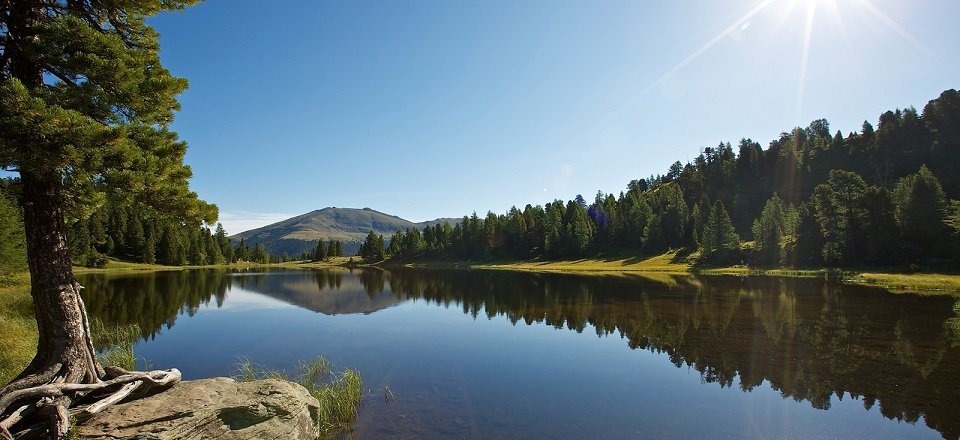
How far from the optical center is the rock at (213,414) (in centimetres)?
933

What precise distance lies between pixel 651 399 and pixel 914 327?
26129mm

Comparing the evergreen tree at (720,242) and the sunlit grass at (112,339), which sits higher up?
the evergreen tree at (720,242)

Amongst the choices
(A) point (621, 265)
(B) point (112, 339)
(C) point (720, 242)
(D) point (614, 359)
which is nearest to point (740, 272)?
(C) point (720, 242)

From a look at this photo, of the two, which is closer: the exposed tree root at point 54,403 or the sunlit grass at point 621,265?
the exposed tree root at point 54,403

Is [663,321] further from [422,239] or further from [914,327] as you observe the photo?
[422,239]

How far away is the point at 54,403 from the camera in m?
9.09

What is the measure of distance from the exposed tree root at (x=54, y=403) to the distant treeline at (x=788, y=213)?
98.9 metres

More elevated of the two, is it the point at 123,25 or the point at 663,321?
the point at 123,25

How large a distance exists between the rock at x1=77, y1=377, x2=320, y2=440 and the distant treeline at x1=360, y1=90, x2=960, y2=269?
95138 mm

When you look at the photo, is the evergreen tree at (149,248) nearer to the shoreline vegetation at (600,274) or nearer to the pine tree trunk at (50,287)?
the shoreline vegetation at (600,274)

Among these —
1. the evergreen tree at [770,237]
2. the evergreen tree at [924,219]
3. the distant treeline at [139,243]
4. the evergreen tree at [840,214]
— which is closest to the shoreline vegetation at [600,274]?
the distant treeline at [139,243]

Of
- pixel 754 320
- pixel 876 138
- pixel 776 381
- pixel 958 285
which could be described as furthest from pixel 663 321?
pixel 876 138

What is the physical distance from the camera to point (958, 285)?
54.6 m

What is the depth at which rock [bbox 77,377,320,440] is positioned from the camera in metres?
9.33
